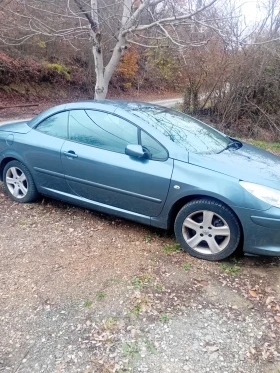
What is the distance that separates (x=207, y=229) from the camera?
348cm

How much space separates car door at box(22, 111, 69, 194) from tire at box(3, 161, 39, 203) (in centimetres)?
14

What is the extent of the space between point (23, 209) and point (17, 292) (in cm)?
178

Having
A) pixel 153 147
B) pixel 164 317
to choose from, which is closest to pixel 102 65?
pixel 153 147

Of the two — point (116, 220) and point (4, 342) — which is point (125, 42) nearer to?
point (116, 220)

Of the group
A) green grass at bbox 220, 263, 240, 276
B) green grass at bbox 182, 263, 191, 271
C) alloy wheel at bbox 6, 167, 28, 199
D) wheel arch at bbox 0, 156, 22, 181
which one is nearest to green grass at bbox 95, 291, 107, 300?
green grass at bbox 182, 263, 191, 271

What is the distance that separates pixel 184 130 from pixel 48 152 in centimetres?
168

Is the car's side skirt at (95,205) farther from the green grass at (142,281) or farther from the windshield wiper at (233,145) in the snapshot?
the windshield wiper at (233,145)

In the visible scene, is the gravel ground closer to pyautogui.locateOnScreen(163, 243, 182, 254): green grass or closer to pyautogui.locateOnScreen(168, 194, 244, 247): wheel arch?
pyautogui.locateOnScreen(163, 243, 182, 254): green grass

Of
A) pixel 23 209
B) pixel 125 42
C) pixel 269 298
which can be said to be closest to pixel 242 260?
pixel 269 298

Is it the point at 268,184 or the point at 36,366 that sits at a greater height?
the point at 268,184

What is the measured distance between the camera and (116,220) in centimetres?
438

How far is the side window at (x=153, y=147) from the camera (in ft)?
12.0

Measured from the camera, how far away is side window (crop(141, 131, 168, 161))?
3.67 metres

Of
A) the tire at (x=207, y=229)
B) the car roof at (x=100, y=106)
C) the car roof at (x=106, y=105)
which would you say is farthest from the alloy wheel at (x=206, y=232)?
the car roof at (x=106, y=105)
